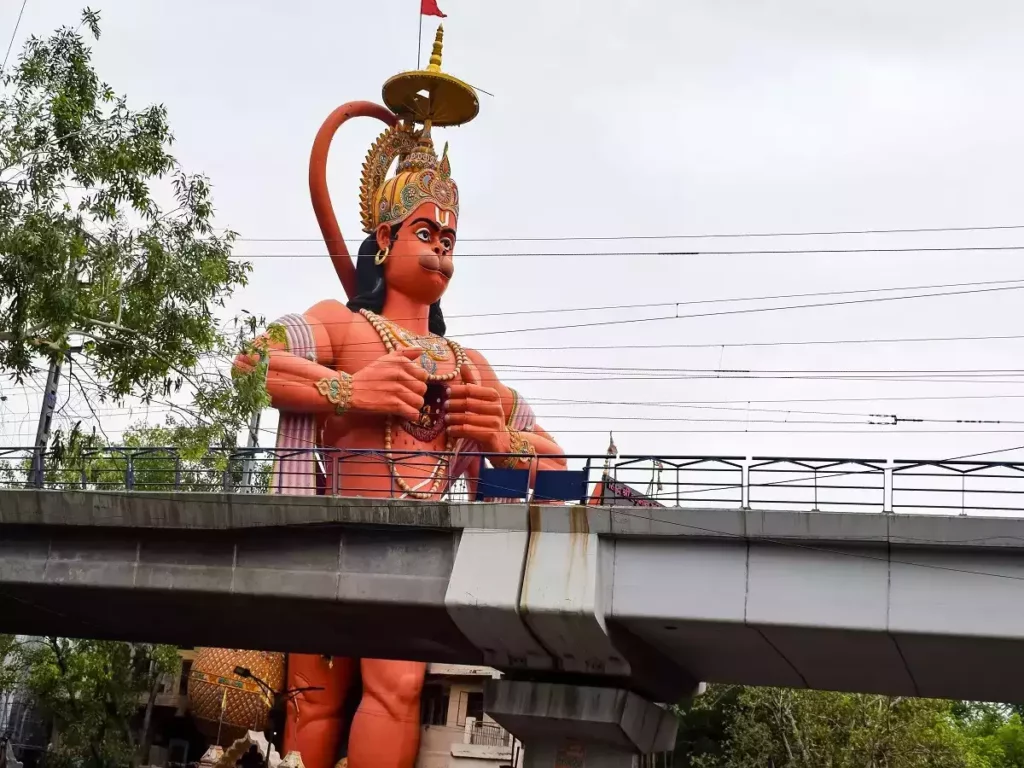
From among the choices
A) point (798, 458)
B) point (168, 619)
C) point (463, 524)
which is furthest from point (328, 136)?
point (798, 458)

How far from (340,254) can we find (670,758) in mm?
27225

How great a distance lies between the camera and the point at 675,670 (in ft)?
70.2

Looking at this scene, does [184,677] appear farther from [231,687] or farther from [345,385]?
[345,385]

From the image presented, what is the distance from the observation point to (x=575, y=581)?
690 inches

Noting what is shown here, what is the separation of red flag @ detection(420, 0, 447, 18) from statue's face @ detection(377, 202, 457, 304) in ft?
14.0

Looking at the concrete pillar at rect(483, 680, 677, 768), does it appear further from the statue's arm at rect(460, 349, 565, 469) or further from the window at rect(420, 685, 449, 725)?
the window at rect(420, 685, 449, 725)

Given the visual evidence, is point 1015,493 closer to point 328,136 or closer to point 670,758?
point 328,136

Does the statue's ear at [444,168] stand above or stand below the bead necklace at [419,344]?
above

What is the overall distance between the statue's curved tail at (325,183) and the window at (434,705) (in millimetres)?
13266

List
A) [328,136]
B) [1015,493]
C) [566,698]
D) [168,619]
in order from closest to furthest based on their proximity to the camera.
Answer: [1015,493] < [566,698] < [168,619] < [328,136]

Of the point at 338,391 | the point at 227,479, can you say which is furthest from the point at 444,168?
the point at 227,479

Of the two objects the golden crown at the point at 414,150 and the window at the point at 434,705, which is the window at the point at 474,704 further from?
the golden crown at the point at 414,150

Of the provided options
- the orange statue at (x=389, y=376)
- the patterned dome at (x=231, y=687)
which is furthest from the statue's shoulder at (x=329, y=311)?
the patterned dome at (x=231, y=687)

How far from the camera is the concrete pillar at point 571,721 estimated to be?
1898cm
